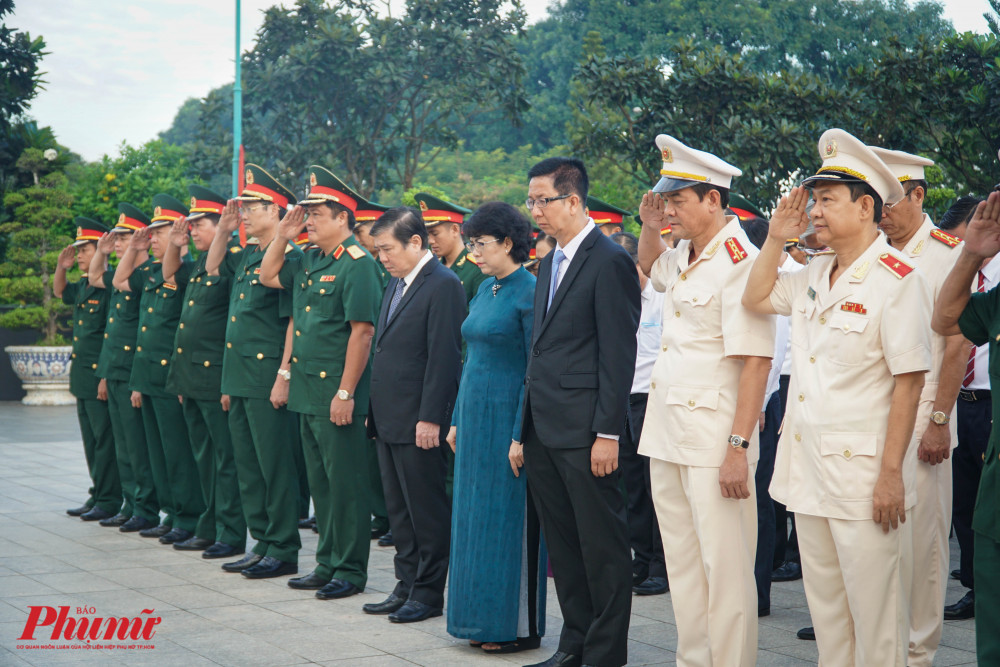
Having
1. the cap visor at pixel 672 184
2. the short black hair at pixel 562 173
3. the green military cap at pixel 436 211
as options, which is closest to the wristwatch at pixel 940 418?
the cap visor at pixel 672 184

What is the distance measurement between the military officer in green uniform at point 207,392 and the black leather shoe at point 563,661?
3012 millimetres

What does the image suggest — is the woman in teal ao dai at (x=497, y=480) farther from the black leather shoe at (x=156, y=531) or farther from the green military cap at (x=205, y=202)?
the black leather shoe at (x=156, y=531)

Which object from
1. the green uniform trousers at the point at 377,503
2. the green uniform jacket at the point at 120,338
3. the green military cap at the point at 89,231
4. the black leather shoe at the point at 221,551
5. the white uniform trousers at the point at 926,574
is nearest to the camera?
the white uniform trousers at the point at 926,574

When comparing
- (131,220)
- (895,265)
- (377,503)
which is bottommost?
(377,503)

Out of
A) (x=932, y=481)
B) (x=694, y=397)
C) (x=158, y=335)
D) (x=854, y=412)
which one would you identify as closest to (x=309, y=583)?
(x=158, y=335)

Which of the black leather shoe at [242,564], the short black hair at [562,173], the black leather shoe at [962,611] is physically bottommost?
the black leather shoe at [242,564]

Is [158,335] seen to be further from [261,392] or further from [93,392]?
[261,392]

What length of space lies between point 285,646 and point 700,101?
39.6 ft

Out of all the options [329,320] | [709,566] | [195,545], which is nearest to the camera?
[709,566]

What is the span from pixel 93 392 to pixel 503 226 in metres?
4.86

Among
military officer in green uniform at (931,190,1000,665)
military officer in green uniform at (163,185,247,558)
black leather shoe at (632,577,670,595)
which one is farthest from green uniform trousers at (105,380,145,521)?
military officer in green uniform at (931,190,1000,665)

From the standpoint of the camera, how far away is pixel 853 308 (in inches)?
134

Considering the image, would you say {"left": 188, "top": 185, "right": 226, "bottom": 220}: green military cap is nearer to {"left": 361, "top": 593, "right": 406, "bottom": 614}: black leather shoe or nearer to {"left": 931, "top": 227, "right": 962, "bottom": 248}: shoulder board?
{"left": 361, "top": 593, "right": 406, "bottom": 614}: black leather shoe

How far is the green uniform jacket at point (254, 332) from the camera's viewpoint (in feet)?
20.8
